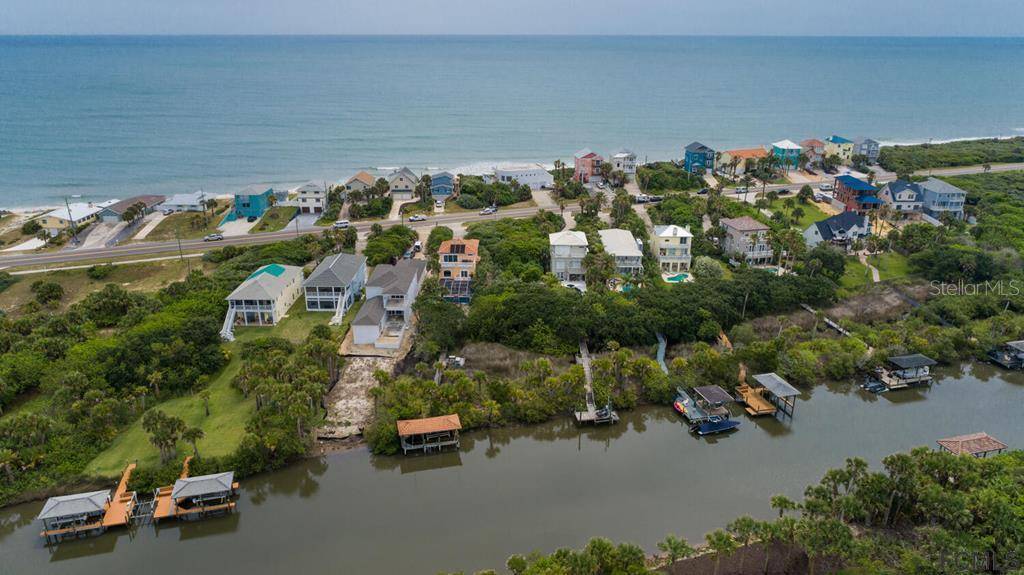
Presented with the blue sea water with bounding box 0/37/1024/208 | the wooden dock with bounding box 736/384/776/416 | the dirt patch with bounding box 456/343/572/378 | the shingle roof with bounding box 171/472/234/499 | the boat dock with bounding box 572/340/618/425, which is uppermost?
the blue sea water with bounding box 0/37/1024/208

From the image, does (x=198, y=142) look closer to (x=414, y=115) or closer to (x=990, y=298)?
(x=414, y=115)

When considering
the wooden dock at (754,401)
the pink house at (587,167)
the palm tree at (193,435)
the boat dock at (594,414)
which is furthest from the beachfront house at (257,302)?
the pink house at (587,167)

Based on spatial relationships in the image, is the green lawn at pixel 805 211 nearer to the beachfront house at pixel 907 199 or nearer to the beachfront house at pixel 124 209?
the beachfront house at pixel 907 199

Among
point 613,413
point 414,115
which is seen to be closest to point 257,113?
point 414,115

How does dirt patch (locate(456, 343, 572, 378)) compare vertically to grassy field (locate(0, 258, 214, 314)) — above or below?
below

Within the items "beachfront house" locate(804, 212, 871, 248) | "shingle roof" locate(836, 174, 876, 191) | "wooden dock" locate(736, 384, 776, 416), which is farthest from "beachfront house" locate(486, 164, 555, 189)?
"wooden dock" locate(736, 384, 776, 416)

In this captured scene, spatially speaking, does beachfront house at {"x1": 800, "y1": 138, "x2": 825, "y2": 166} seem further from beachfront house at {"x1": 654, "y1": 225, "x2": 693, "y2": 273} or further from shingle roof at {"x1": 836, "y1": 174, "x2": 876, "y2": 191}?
beachfront house at {"x1": 654, "y1": 225, "x2": 693, "y2": 273}

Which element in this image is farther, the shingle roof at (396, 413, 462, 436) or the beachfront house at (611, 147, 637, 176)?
the beachfront house at (611, 147, 637, 176)

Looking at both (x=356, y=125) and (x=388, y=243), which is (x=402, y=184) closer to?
(x=388, y=243)
